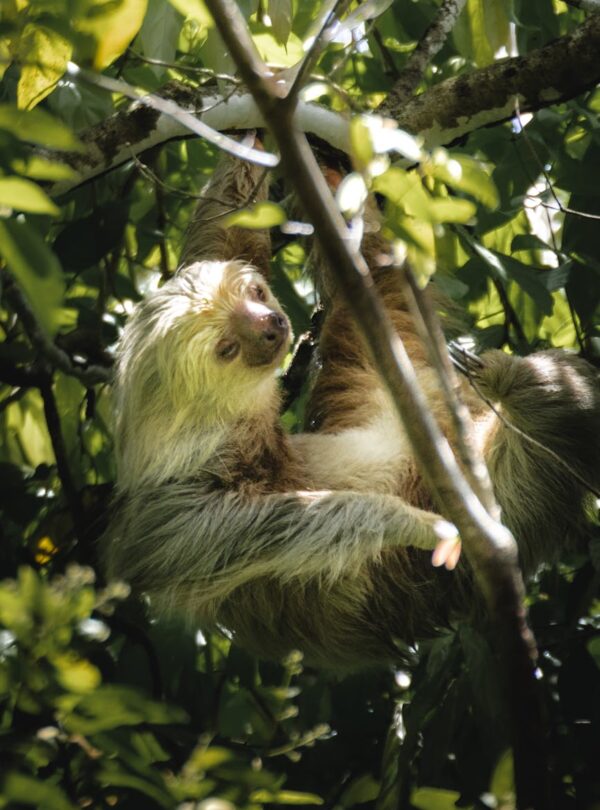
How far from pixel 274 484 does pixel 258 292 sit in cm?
99

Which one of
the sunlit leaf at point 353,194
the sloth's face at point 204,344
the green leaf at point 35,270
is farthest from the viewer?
the sloth's face at point 204,344

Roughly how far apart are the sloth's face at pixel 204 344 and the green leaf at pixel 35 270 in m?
3.14

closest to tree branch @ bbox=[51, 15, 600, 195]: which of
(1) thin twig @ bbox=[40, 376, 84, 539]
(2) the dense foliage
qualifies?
→ (2) the dense foliage

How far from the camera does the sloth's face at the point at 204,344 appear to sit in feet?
17.2

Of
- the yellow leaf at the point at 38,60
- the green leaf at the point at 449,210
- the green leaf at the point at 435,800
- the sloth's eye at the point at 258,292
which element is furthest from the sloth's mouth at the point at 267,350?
the green leaf at the point at 435,800

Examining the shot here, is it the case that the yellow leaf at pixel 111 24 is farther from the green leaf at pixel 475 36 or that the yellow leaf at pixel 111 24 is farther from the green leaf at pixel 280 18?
the green leaf at pixel 475 36

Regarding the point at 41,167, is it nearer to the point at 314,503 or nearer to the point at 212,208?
the point at 314,503

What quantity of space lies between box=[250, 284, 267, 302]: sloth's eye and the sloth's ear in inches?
11.2

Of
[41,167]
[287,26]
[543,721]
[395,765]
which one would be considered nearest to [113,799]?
[395,765]

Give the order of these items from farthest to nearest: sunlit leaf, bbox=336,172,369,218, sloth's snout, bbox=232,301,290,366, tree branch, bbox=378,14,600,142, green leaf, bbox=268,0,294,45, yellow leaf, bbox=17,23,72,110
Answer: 1. sloth's snout, bbox=232,301,290,366
2. tree branch, bbox=378,14,600,142
3. green leaf, bbox=268,0,294,45
4. yellow leaf, bbox=17,23,72,110
5. sunlit leaf, bbox=336,172,369,218

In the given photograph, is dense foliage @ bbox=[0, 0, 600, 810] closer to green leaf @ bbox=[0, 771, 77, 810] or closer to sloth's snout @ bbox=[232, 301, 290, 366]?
green leaf @ bbox=[0, 771, 77, 810]

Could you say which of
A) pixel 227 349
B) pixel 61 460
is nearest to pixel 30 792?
pixel 61 460

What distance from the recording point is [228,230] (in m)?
5.95

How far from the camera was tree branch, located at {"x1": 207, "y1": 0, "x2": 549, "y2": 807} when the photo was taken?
2209 mm
